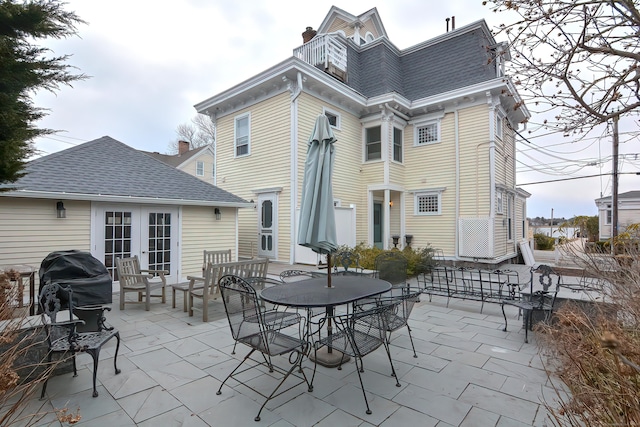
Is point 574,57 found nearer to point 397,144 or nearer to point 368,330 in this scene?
point 368,330

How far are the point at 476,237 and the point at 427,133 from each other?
446 cm

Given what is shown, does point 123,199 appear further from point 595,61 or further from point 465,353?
point 595,61

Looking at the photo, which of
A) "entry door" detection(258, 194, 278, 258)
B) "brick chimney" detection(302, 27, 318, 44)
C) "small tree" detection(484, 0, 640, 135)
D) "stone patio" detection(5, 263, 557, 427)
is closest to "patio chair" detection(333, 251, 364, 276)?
"stone patio" detection(5, 263, 557, 427)

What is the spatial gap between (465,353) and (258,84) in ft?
31.5

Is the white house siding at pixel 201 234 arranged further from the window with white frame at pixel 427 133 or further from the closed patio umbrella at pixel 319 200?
the window with white frame at pixel 427 133

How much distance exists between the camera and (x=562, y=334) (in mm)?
2363

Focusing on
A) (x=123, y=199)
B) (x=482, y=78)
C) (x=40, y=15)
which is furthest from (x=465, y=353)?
(x=482, y=78)

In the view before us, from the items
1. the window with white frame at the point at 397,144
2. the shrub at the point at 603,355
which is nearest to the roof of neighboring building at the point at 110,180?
the window with white frame at the point at 397,144

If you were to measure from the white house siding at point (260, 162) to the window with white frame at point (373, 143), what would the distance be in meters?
3.78

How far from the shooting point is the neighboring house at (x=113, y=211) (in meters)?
5.83

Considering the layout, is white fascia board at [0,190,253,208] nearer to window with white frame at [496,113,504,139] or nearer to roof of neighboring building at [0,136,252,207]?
roof of neighboring building at [0,136,252,207]

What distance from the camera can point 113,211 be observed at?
22.3 ft

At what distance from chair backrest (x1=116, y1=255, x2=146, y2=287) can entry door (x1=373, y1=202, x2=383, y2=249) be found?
28.2ft

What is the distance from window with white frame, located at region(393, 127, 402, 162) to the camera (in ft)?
40.2
